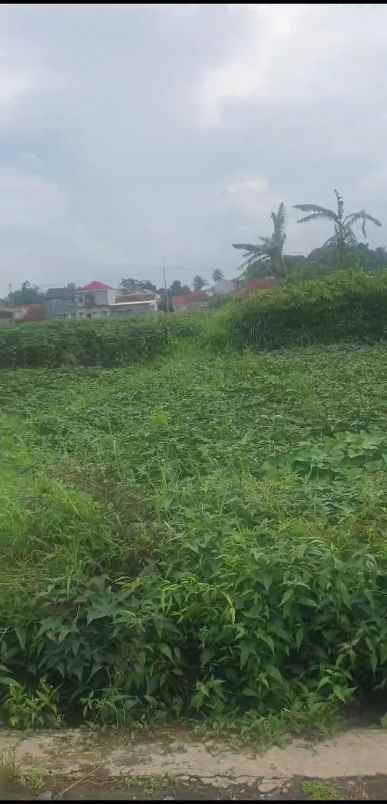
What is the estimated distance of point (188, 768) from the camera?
7.55 feet

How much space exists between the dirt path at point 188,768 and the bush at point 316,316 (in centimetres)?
948

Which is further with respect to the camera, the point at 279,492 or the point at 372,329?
the point at 372,329

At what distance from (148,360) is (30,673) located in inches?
343

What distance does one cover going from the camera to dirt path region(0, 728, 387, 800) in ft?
7.20

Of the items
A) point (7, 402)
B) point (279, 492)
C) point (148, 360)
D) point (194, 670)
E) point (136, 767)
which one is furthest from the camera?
point (148, 360)

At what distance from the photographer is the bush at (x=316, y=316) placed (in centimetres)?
1159

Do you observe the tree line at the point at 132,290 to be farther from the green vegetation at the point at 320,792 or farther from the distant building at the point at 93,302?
the green vegetation at the point at 320,792

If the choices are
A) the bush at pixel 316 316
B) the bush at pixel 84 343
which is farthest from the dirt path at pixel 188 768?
the bush at pixel 316 316

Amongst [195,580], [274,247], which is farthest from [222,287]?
[195,580]

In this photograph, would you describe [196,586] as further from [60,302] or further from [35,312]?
[60,302]

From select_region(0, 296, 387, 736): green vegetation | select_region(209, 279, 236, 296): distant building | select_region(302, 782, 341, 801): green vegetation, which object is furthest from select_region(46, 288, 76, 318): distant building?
select_region(302, 782, 341, 801): green vegetation

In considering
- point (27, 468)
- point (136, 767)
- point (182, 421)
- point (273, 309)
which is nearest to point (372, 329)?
point (273, 309)

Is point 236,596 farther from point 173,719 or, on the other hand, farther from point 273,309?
point 273,309

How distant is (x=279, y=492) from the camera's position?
3.75m
